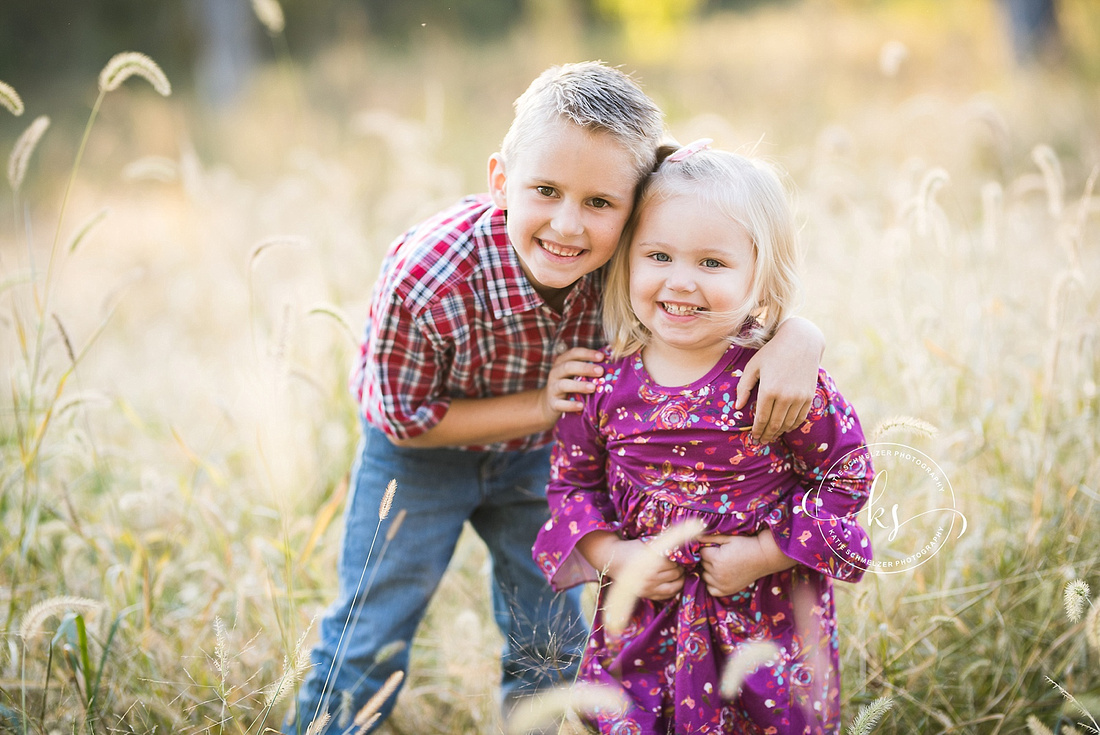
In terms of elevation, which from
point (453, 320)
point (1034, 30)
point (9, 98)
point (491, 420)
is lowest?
point (491, 420)

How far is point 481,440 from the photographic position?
1851 millimetres

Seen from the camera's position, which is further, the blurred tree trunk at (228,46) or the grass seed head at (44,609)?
the blurred tree trunk at (228,46)

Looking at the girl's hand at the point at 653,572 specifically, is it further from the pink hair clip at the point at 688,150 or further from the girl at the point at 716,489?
the pink hair clip at the point at 688,150

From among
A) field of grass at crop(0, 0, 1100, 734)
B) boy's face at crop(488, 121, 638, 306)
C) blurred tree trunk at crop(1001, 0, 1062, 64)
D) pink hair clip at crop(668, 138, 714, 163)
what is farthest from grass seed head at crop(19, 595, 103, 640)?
blurred tree trunk at crop(1001, 0, 1062, 64)

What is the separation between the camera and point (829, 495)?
150 cm

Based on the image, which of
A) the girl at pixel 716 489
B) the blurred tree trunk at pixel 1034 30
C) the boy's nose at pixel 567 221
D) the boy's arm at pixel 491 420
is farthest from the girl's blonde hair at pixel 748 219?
the blurred tree trunk at pixel 1034 30

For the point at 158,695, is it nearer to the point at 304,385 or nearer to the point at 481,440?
the point at 481,440

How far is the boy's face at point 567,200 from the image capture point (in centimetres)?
157

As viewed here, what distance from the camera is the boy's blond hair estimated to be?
1556 mm

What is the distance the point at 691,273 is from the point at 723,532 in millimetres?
494

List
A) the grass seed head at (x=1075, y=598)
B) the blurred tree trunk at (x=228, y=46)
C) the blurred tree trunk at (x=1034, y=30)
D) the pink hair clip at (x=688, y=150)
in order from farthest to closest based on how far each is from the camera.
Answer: the blurred tree trunk at (x=228, y=46) → the blurred tree trunk at (x=1034, y=30) → the pink hair clip at (x=688, y=150) → the grass seed head at (x=1075, y=598)

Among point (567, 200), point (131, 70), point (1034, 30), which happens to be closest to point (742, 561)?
point (567, 200)

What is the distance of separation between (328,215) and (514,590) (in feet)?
6.74

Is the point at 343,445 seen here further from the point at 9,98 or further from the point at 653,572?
the point at 653,572
